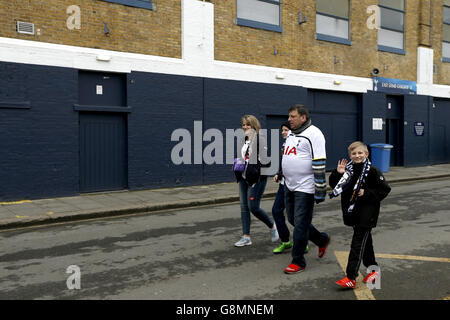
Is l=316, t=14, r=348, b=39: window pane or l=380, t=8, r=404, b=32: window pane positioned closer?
l=316, t=14, r=348, b=39: window pane

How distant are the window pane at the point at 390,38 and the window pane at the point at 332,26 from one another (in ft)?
6.87

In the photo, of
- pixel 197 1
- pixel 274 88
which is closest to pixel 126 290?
pixel 197 1

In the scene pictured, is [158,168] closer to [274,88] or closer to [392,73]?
[274,88]

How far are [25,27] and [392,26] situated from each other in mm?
14457

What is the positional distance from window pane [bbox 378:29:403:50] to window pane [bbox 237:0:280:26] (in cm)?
560

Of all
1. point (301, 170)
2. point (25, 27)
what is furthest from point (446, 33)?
point (301, 170)

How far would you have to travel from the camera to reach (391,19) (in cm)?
1788

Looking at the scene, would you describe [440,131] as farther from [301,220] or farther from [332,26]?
[301,220]

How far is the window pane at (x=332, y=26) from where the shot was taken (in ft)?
51.5

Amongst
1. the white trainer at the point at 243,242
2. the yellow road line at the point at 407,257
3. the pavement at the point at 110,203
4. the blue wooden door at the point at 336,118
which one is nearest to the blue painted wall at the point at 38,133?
the pavement at the point at 110,203

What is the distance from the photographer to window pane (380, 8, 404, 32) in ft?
57.8

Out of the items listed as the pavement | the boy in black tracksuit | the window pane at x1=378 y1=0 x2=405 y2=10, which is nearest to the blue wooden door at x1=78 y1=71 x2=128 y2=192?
the pavement

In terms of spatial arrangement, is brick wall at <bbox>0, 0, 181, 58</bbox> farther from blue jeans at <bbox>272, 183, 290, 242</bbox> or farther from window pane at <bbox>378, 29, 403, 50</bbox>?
window pane at <bbox>378, 29, 403, 50</bbox>

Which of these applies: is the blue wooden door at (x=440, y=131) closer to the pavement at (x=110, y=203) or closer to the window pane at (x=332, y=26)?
the window pane at (x=332, y=26)
